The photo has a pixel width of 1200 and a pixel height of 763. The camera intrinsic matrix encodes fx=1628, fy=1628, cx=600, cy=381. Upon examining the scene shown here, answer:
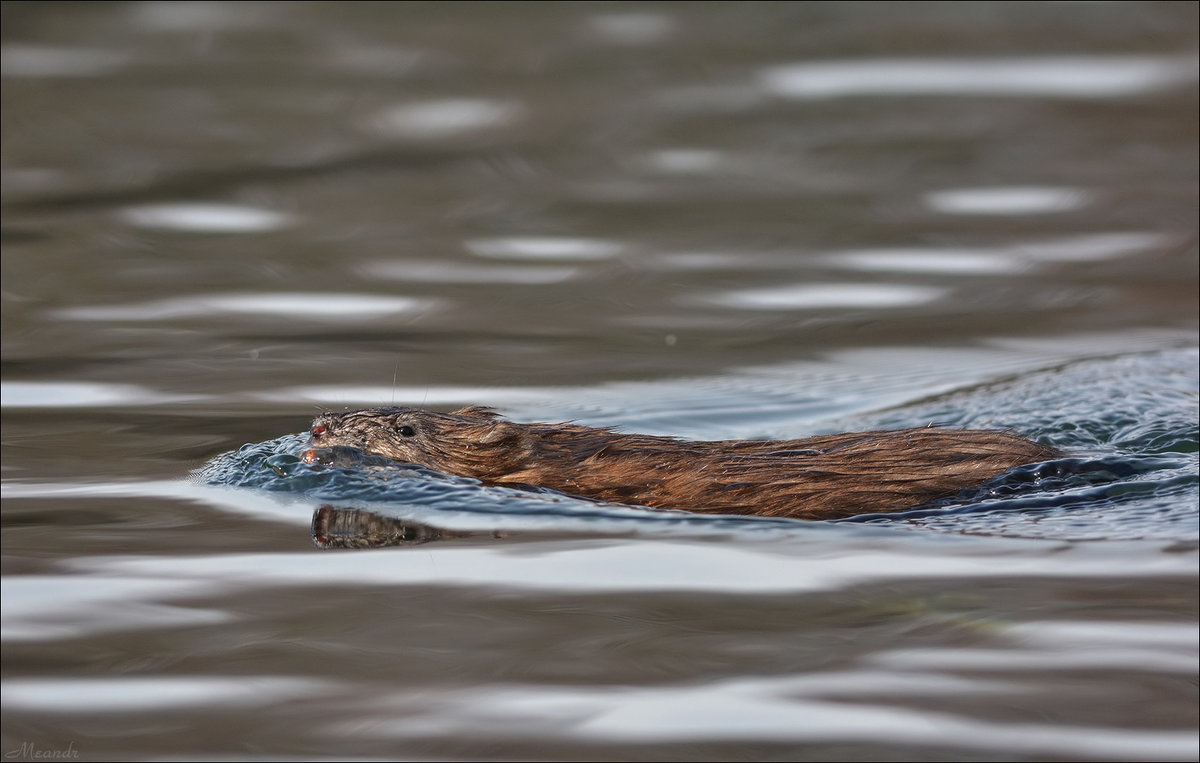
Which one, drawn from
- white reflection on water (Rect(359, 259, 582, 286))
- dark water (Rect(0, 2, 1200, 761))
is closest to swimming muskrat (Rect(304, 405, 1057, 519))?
dark water (Rect(0, 2, 1200, 761))

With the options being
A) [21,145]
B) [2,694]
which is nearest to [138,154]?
[21,145]

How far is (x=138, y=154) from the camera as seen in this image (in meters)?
12.3

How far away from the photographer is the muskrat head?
6711 mm

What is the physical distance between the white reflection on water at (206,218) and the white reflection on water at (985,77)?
439 cm

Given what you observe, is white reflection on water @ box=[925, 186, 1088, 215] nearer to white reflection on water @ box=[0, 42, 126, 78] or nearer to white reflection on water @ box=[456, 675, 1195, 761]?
white reflection on water @ box=[0, 42, 126, 78]

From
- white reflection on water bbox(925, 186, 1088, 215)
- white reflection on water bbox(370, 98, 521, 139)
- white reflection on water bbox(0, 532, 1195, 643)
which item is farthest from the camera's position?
white reflection on water bbox(370, 98, 521, 139)

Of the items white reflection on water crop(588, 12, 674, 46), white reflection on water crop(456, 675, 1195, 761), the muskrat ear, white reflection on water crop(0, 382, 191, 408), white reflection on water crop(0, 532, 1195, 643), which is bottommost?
white reflection on water crop(456, 675, 1195, 761)

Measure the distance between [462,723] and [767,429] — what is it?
4.15 meters

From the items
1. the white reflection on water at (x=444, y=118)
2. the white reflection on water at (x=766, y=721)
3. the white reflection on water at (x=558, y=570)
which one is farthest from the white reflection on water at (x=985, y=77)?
the white reflection on water at (x=766, y=721)

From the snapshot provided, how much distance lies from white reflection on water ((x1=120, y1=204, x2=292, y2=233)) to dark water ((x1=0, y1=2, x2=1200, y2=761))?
1.8 inches

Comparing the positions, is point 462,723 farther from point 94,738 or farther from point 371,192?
point 371,192

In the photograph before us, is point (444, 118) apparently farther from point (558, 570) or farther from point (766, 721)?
point (766, 721)

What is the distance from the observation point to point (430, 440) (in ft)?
22.3

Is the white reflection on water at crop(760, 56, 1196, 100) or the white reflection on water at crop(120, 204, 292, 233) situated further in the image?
the white reflection on water at crop(760, 56, 1196, 100)
